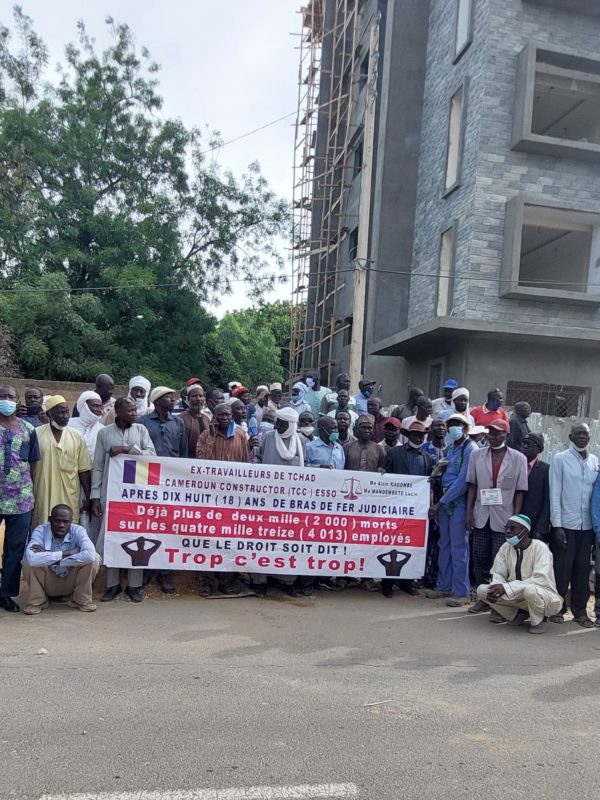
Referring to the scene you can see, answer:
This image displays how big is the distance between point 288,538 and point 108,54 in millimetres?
22725

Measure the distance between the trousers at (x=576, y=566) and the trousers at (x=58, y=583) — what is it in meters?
4.31

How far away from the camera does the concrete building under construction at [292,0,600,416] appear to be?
1351 cm

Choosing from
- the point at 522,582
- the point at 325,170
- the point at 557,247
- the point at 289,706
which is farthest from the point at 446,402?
the point at 325,170

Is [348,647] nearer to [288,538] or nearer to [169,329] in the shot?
[288,538]

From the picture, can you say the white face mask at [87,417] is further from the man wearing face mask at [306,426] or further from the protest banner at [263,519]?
the man wearing face mask at [306,426]

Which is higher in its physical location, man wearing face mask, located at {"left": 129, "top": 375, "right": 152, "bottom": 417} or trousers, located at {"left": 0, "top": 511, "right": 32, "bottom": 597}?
man wearing face mask, located at {"left": 129, "top": 375, "right": 152, "bottom": 417}

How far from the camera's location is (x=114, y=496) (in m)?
6.07

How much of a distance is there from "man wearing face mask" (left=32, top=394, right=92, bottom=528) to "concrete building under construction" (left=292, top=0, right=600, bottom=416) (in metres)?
8.46

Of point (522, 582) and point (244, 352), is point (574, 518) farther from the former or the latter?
point (244, 352)

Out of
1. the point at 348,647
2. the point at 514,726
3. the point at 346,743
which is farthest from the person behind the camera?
the point at 348,647

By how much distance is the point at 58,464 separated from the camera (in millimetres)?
5836

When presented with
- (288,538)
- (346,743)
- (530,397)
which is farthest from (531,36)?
(346,743)

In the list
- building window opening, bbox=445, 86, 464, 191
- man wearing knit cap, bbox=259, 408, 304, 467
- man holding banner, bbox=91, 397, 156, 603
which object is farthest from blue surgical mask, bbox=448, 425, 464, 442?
building window opening, bbox=445, 86, 464, 191

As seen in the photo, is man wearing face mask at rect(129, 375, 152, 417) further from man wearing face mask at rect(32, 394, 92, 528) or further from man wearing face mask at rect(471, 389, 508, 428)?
man wearing face mask at rect(471, 389, 508, 428)
